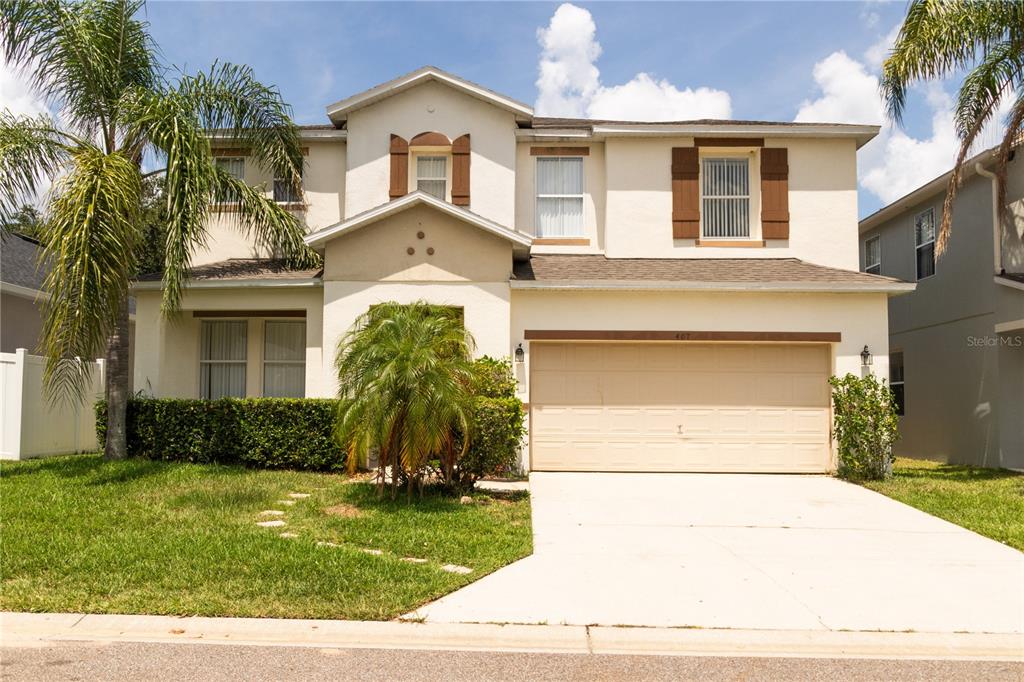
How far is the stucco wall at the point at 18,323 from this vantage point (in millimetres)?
15922

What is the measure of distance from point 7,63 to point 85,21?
1.38 m

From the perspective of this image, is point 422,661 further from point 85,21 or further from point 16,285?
point 16,285

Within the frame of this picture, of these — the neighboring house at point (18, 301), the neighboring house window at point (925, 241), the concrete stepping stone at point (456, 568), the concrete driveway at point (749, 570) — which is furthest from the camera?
the neighboring house window at point (925, 241)

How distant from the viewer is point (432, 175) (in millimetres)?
15461

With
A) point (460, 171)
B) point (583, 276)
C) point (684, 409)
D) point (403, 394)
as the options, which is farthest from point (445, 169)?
point (403, 394)

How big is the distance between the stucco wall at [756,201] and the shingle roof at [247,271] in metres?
6.07

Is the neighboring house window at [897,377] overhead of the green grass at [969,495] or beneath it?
overhead

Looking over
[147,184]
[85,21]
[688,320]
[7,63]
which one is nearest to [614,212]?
[688,320]

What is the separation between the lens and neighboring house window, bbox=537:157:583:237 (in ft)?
50.6

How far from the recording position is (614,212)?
49.4ft

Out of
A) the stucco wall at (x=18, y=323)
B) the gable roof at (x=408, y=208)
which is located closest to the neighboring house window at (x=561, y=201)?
the gable roof at (x=408, y=208)

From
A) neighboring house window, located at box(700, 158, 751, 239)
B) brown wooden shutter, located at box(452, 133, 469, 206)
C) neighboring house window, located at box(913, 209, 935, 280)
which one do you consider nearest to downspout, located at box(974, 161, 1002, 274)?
neighboring house window, located at box(913, 209, 935, 280)

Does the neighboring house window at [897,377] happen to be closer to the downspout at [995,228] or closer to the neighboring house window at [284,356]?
the downspout at [995,228]

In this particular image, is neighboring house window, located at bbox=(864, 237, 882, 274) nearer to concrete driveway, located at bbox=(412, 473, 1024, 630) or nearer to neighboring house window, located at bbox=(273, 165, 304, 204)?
concrete driveway, located at bbox=(412, 473, 1024, 630)
